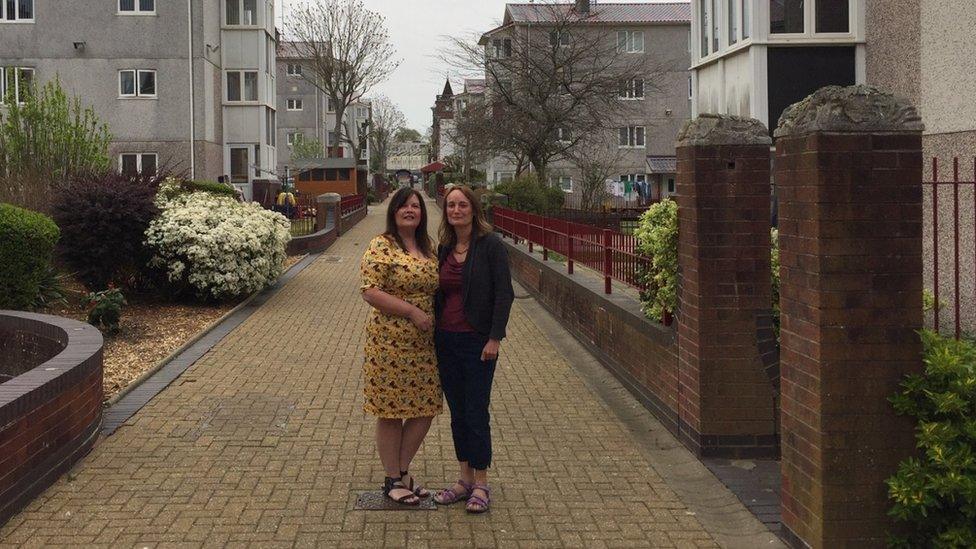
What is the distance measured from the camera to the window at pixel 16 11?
34.7 metres

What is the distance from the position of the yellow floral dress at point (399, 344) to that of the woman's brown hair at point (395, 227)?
92 millimetres

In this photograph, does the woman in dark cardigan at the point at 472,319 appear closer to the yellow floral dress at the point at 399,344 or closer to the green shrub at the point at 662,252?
the yellow floral dress at the point at 399,344

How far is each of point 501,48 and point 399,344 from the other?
31619mm

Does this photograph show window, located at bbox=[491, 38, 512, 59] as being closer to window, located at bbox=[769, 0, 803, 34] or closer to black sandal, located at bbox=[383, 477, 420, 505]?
window, located at bbox=[769, 0, 803, 34]

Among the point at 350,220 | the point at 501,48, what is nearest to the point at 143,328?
the point at 350,220

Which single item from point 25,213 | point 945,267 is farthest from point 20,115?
point 945,267

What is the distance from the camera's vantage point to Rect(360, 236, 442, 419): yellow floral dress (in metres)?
5.59

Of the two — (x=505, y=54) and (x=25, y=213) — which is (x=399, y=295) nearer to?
(x=25, y=213)

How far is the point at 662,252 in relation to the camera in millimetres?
7652

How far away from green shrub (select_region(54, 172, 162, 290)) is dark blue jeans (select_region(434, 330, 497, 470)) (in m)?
9.33

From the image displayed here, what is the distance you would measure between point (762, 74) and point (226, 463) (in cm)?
1338

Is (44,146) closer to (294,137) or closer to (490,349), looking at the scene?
(490,349)

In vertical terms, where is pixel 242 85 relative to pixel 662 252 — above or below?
above

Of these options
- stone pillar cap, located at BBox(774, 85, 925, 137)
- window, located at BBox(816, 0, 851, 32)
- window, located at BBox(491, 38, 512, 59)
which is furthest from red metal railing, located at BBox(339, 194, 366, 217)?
stone pillar cap, located at BBox(774, 85, 925, 137)
